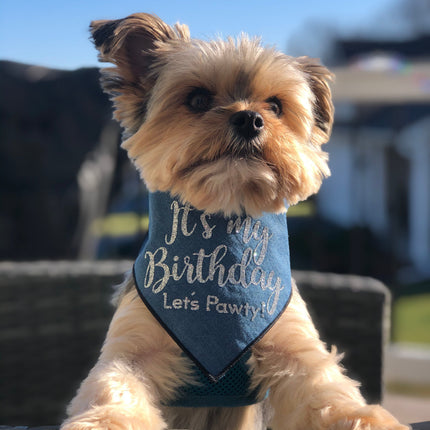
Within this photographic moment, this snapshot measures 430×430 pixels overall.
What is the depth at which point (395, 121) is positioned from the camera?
477cm

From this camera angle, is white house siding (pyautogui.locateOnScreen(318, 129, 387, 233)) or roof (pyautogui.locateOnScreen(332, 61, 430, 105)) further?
white house siding (pyautogui.locateOnScreen(318, 129, 387, 233))

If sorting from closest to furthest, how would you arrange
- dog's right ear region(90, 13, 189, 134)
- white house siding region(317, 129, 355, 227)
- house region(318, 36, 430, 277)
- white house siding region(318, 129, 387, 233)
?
dog's right ear region(90, 13, 189, 134)
house region(318, 36, 430, 277)
white house siding region(318, 129, 387, 233)
white house siding region(317, 129, 355, 227)

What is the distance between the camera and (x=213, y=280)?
5.74 ft

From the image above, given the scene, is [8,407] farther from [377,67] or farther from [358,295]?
[377,67]

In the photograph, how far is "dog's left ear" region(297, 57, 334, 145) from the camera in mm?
2163

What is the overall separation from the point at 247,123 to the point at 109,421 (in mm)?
926

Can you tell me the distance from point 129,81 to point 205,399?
→ 3.69ft

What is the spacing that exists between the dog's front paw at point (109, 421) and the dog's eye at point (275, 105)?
3.48 ft

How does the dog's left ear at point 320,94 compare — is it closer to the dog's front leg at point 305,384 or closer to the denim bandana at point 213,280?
the denim bandana at point 213,280

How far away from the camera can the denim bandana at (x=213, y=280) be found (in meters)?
1.70

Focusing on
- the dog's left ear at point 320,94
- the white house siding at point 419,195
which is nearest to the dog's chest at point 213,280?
the dog's left ear at point 320,94

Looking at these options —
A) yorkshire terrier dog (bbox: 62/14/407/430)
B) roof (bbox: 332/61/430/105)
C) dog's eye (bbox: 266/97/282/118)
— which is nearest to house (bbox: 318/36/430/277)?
roof (bbox: 332/61/430/105)

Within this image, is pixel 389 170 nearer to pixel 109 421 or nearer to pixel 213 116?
pixel 213 116

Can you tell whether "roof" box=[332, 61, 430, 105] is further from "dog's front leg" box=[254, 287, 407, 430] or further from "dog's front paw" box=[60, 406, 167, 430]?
"dog's front paw" box=[60, 406, 167, 430]
